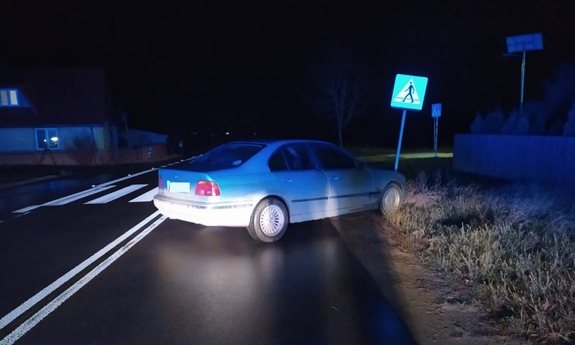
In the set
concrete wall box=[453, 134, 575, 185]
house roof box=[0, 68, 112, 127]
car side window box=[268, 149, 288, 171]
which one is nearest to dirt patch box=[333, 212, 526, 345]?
car side window box=[268, 149, 288, 171]

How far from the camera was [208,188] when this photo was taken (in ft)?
20.9

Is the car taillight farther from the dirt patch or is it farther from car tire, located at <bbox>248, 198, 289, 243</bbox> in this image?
the dirt patch

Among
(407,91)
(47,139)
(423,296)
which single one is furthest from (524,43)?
(47,139)

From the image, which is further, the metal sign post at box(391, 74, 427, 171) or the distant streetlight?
the distant streetlight

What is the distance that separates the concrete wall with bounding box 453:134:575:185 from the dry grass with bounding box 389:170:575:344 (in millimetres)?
2640

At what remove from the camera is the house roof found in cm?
3158

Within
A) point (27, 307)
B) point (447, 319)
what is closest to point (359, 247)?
point (447, 319)

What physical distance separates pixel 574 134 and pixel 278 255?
31.8 ft

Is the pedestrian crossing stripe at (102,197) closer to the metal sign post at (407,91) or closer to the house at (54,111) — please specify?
the metal sign post at (407,91)

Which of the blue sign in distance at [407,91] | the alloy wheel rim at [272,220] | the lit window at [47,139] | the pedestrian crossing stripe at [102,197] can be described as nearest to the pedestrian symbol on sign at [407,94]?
the blue sign in distance at [407,91]

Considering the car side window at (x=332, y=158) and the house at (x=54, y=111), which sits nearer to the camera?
the car side window at (x=332, y=158)

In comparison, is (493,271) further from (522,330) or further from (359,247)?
(359,247)

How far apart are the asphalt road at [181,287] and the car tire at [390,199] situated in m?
1.10

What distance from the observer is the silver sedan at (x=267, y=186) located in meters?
6.43
